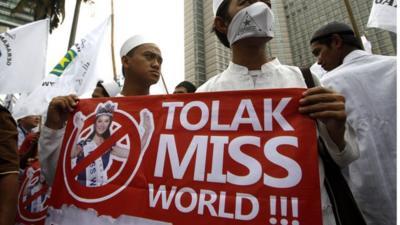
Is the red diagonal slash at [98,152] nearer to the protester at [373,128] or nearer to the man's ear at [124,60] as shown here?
the man's ear at [124,60]

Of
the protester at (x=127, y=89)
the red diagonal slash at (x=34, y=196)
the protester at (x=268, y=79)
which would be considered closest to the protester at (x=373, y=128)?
the protester at (x=268, y=79)

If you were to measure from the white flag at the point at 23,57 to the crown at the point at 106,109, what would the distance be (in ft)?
9.97

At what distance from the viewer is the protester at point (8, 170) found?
1489 mm

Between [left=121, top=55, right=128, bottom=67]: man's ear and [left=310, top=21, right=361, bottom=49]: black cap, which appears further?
[left=121, top=55, right=128, bottom=67]: man's ear

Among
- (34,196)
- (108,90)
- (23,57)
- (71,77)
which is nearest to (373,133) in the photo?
(34,196)

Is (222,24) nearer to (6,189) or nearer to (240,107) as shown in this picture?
(240,107)

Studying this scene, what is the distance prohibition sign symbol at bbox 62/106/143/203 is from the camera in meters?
1.43

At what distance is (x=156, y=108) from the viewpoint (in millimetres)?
1575

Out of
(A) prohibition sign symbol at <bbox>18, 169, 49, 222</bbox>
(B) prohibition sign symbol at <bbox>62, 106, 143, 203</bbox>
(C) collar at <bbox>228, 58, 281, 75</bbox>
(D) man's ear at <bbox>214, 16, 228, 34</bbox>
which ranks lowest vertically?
(A) prohibition sign symbol at <bbox>18, 169, 49, 222</bbox>

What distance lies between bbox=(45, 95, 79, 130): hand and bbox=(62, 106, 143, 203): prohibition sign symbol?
10 centimetres

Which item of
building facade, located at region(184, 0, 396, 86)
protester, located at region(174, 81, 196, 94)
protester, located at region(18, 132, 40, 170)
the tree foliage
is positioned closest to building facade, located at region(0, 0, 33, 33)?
the tree foliage

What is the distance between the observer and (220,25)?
5.81 feet

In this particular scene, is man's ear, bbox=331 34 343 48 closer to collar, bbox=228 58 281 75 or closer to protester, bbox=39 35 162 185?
collar, bbox=228 58 281 75

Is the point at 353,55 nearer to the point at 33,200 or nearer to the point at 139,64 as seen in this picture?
the point at 139,64
